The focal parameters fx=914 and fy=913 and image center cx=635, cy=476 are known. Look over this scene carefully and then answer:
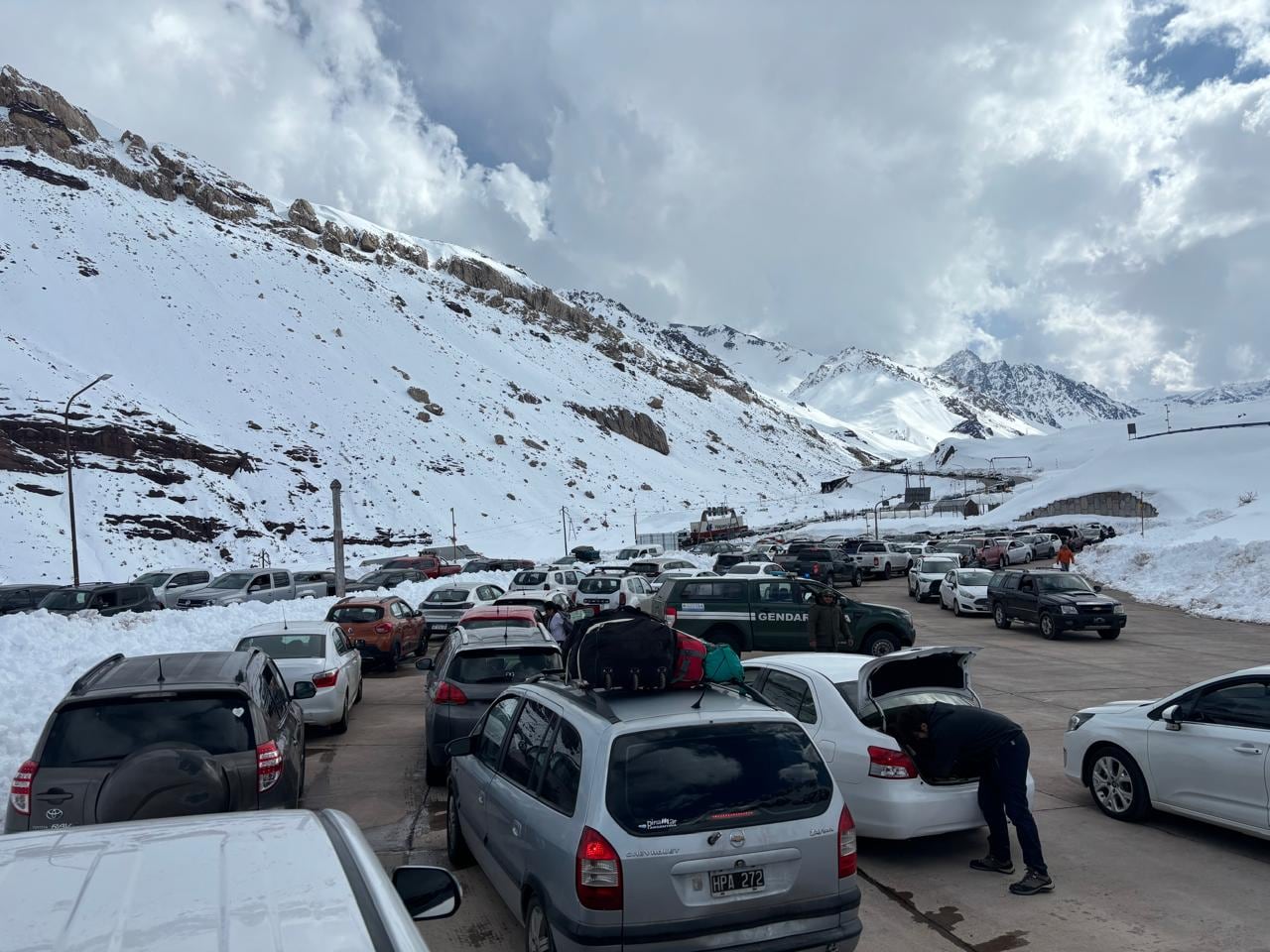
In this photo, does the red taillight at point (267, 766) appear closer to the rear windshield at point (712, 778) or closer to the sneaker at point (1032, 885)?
the rear windshield at point (712, 778)

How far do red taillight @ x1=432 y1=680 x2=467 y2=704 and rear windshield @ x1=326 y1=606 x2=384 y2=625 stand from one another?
371 inches

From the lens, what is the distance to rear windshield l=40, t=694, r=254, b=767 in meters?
5.82

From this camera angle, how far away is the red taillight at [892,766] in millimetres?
6559

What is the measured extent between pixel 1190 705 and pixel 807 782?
426 centimetres

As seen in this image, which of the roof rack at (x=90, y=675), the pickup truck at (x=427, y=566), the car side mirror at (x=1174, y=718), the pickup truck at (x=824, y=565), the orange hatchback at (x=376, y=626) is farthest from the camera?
the pickup truck at (x=427, y=566)

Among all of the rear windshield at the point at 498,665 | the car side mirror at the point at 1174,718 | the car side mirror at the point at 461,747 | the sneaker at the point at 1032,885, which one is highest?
the rear windshield at the point at 498,665

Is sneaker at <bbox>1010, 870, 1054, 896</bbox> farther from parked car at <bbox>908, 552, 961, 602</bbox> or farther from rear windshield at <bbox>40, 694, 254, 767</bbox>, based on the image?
parked car at <bbox>908, 552, 961, 602</bbox>

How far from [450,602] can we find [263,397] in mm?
68834

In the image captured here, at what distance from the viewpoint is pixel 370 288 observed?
421 ft

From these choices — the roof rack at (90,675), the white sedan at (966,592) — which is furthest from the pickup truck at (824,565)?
the roof rack at (90,675)

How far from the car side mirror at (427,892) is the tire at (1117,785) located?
6453 mm

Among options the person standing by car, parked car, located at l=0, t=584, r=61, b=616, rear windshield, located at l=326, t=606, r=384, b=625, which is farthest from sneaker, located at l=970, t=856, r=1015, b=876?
parked car, located at l=0, t=584, r=61, b=616

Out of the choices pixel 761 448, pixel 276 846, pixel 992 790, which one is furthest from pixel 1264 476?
pixel 761 448

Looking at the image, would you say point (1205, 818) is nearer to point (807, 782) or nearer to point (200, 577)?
point (807, 782)
